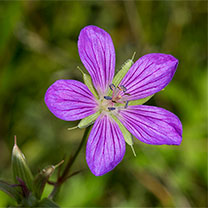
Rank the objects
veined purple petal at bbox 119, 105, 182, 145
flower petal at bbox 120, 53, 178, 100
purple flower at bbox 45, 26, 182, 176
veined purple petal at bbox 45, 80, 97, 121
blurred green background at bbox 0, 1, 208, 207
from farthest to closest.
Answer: blurred green background at bbox 0, 1, 208, 207
flower petal at bbox 120, 53, 178, 100
veined purple petal at bbox 119, 105, 182, 145
purple flower at bbox 45, 26, 182, 176
veined purple petal at bbox 45, 80, 97, 121

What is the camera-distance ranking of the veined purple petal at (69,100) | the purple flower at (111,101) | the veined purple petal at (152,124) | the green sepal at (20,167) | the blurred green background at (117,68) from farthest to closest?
the blurred green background at (117,68)
the green sepal at (20,167)
the veined purple petal at (152,124)
the purple flower at (111,101)
the veined purple petal at (69,100)

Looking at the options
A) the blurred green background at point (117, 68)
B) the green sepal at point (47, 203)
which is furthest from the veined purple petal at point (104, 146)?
the blurred green background at point (117, 68)

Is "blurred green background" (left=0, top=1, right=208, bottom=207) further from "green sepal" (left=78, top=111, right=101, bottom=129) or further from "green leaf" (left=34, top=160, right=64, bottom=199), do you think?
"green sepal" (left=78, top=111, right=101, bottom=129)

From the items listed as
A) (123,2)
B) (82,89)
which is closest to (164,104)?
(123,2)

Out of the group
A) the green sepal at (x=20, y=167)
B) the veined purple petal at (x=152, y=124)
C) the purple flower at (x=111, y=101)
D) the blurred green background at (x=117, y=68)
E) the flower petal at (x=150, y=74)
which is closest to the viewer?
the purple flower at (x=111, y=101)

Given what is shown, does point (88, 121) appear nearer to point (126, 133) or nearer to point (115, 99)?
point (126, 133)

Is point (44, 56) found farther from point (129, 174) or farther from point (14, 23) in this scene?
point (129, 174)

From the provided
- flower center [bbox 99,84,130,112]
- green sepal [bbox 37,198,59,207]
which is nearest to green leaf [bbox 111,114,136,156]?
flower center [bbox 99,84,130,112]

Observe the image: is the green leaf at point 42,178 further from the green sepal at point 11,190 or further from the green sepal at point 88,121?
the green sepal at point 88,121
